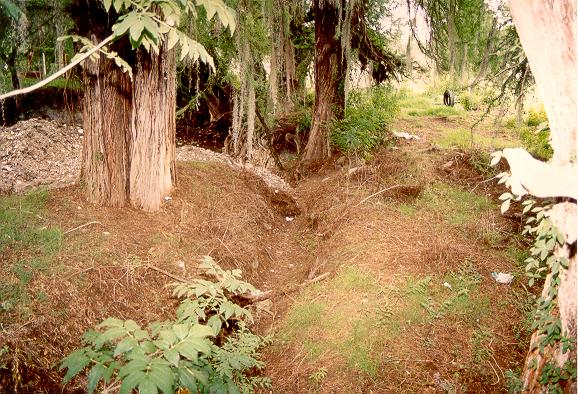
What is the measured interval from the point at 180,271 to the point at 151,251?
14.1 inches

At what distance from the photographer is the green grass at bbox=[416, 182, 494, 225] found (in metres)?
5.00

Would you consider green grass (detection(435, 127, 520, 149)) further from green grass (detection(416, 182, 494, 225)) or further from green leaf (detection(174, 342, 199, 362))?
green leaf (detection(174, 342, 199, 362))

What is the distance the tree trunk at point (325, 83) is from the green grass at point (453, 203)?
2.69m

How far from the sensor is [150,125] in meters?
4.47

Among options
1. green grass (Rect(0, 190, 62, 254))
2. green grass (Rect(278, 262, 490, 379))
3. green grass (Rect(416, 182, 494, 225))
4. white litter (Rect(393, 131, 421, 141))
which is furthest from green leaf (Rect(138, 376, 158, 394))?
white litter (Rect(393, 131, 421, 141))

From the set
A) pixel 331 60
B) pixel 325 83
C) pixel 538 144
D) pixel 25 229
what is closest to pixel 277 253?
pixel 25 229

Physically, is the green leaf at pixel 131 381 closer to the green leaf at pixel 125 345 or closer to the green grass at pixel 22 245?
the green leaf at pixel 125 345

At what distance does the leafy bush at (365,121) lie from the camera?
→ 7.52 metres

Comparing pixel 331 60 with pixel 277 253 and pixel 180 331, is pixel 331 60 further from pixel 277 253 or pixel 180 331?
pixel 180 331

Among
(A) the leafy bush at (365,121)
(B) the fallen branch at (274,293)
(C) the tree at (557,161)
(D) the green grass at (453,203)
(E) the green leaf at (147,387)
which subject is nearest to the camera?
(E) the green leaf at (147,387)

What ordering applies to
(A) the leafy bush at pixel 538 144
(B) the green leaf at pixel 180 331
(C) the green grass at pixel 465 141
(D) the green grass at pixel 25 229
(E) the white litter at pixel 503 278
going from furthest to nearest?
(C) the green grass at pixel 465 141
(A) the leafy bush at pixel 538 144
(E) the white litter at pixel 503 278
(D) the green grass at pixel 25 229
(B) the green leaf at pixel 180 331

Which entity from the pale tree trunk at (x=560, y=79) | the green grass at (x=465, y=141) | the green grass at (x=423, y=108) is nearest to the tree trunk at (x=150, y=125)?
the pale tree trunk at (x=560, y=79)

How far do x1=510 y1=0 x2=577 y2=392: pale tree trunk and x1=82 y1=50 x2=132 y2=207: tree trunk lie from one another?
3.66 meters

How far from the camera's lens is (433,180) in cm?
593
